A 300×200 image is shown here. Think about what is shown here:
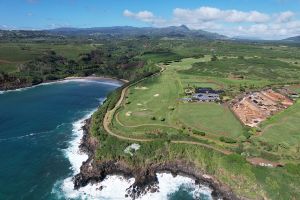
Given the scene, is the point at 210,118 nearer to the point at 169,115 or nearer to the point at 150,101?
the point at 169,115

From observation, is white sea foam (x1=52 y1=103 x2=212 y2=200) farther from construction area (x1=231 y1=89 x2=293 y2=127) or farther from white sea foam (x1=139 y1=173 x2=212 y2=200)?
construction area (x1=231 y1=89 x2=293 y2=127)

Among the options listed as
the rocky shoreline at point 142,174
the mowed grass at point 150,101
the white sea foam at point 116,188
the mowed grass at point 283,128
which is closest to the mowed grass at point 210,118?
the mowed grass at point 150,101

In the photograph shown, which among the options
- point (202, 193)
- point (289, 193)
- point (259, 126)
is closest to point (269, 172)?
point (289, 193)

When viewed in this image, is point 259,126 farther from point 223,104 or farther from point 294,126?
point 223,104

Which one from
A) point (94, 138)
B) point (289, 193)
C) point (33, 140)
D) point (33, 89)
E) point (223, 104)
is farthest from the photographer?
point (33, 89)

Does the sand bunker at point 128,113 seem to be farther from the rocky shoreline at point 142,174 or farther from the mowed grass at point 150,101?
the rocky shoreline at point 142,174

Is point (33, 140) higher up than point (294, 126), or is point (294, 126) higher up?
point (294, 126)
